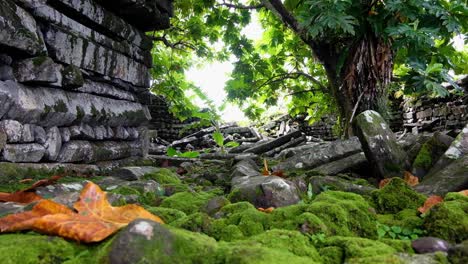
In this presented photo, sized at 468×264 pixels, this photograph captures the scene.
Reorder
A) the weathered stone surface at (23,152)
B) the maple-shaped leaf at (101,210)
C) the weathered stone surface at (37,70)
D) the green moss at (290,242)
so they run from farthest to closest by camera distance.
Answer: the weathered stone surface at (37,70)
the weathered stone surface at (23,152)
the maple-shaped leaf at (101,210)
the green moss at (290,242)

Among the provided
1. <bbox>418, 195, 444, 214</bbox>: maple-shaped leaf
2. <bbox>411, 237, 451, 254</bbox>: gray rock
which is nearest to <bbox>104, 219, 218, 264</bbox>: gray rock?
<bbox>411, 237, 451, 254</bbox>: gray rock

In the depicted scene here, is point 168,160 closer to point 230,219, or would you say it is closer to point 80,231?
point 230,219

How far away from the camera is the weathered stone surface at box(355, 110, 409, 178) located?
3352 mm

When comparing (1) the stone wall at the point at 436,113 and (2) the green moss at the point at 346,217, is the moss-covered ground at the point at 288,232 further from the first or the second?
(1) the stone wall at the point at 436,113

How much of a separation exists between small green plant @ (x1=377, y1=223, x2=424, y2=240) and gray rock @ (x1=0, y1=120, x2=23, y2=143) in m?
2.70

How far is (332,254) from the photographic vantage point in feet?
4.58

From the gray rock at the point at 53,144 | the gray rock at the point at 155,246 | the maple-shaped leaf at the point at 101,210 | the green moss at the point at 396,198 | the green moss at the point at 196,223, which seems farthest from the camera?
the gray rock at the point at 53,144

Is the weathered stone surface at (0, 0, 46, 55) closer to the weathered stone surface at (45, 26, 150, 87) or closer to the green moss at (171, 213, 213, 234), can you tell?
the weathered stone surface at (45, 26, 150, 87)

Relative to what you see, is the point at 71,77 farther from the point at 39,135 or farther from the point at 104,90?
the point at 104,90

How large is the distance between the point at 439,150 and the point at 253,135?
11.0 m

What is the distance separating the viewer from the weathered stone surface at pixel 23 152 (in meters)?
2.78

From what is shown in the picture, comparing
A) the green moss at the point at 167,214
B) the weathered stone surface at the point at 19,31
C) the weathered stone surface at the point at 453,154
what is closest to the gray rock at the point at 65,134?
the weathered stone surface at the point at 19,31

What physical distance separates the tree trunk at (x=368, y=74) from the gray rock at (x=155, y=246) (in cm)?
465

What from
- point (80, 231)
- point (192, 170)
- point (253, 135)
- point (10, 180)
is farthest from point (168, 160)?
point (253, 135)
